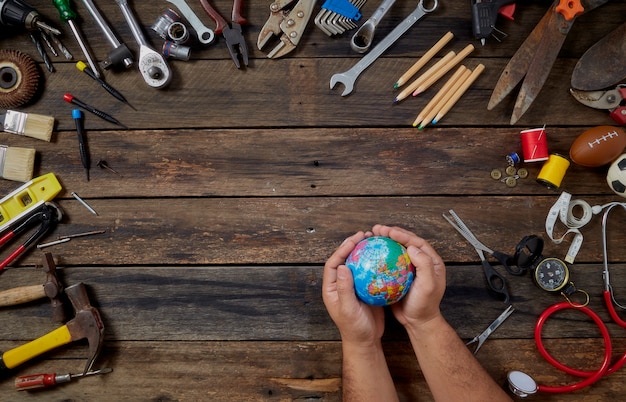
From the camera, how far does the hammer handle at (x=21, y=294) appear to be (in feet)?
4.80

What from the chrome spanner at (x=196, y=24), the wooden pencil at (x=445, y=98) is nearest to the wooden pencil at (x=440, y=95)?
the wooden pencil at (x=445, y=98)

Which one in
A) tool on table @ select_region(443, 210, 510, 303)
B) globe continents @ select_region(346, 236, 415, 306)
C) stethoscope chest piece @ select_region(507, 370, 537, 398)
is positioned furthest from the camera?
tool on table @ select_region(443, 210, 510, 303)

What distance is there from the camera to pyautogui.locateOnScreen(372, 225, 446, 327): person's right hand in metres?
1.27

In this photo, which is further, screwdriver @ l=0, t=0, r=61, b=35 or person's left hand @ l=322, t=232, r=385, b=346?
screwdriver @ l=0, t=0, r=61, b=35

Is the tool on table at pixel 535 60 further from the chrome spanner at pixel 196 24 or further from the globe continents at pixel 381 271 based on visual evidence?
the chrome spanner at pixel 196 24

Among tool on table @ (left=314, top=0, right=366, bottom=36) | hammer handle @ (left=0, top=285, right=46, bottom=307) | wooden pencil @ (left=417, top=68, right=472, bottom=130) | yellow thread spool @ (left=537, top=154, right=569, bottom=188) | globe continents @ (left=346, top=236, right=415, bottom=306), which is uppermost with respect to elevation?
tool on table @ (left=314, top=0, right=366, bottom=36)

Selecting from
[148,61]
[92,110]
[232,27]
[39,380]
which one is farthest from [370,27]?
[39,380]

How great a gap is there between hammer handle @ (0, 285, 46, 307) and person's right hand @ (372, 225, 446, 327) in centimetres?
105

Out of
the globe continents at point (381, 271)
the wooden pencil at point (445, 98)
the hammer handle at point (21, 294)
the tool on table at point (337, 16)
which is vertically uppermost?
the tool on table at point (337, 16)

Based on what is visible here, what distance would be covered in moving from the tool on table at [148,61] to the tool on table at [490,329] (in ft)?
4.23

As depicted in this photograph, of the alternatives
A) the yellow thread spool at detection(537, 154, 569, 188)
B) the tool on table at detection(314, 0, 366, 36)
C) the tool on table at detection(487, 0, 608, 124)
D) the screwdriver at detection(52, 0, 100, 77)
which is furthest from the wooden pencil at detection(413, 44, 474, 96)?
the screwdriver at detection(52, 0, 100, 77)

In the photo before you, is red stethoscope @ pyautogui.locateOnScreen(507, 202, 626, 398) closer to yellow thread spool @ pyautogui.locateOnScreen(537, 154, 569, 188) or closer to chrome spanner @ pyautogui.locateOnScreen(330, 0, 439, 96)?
yellow thread spool @ pyautogui.locateOnScreen(537, 154, 569, 188)

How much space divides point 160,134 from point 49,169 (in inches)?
15.1

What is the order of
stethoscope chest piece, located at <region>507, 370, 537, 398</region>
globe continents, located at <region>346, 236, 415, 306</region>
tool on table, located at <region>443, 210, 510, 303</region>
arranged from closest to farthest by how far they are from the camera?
1. globe continents, located at <region>346, 236, 415, 306</region>
2. stethoscope chest piece, located at <region>507, 370, 537, 398</region>
3. tool on table, located at <region>443, 210, 510, 303</region>
